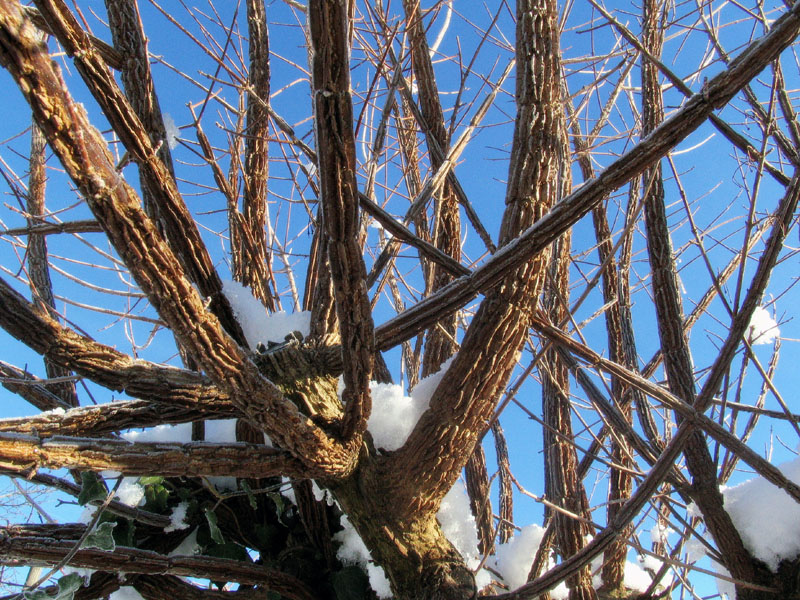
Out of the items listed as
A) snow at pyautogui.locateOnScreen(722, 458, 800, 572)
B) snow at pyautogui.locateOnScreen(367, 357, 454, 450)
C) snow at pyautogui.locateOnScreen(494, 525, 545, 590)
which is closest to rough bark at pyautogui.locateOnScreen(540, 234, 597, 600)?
snow at pyautogui.locateOnScreen(494, 525, 545, 590)

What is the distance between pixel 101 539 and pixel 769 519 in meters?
1.66

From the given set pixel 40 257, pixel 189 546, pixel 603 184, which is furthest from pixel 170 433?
pixel 603 184

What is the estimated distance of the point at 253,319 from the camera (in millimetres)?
1431

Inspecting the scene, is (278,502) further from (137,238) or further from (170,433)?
(137,238)

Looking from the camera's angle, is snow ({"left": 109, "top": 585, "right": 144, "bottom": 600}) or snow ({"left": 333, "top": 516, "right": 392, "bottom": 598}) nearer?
snow ({"left": 333, "top": 516, "right": 392, "bottom": 598})

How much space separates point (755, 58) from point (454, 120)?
1.11m

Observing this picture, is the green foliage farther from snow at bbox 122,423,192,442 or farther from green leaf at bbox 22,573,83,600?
green leaf at bbox 22,573,83,600

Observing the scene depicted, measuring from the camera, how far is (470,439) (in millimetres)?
1267

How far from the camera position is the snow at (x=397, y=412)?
Result: 1382mm

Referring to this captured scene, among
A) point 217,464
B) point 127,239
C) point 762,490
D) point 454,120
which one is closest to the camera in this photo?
point 127,239

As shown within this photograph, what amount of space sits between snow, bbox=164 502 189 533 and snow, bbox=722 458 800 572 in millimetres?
1549

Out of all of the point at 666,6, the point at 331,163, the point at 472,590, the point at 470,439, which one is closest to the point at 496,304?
the point at 470,439

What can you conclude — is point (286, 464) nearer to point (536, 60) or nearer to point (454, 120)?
point (536, 60)

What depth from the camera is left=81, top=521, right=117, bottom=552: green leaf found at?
1220 millimetres
